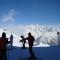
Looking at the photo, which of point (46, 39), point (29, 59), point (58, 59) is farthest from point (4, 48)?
point (46, 39)

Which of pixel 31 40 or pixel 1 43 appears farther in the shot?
pixel 31 40

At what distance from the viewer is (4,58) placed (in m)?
11.4

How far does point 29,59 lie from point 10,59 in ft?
4.48

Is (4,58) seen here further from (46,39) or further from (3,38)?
(46,39)

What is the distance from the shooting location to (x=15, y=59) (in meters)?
13.1

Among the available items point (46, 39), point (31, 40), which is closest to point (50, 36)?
point (46, 39)

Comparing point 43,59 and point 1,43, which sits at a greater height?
point 1,43

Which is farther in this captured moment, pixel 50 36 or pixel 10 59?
pixel 50 36

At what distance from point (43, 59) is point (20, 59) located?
1.50 metres

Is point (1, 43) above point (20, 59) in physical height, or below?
above

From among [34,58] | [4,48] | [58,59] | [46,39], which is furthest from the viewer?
[46,39]

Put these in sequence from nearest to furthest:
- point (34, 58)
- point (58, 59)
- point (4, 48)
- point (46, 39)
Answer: point (4, 48) → point (58, 59) → point (34, 58) → point (46, 39)

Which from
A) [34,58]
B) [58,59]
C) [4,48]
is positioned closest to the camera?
[4,48]

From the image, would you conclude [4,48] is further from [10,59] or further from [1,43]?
[10,59]
